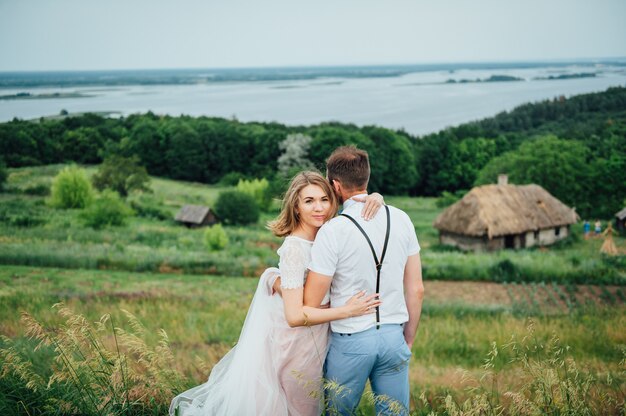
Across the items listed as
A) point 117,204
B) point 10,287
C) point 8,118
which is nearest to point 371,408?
point 10,287

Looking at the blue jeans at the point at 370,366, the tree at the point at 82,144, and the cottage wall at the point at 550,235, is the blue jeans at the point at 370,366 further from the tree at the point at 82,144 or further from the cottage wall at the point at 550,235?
the tree at the point at 82,144

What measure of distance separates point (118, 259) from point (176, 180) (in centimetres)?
3786

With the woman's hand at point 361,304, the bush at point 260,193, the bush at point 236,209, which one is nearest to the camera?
the woman's hand at point 361,304

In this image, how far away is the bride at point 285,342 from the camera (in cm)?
325

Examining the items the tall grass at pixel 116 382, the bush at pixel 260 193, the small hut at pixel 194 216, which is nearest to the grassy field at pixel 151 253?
the small hut at pixel 194 216

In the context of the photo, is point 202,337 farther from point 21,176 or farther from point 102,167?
point 102,167

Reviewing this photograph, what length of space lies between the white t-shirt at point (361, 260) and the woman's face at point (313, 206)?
0.17 m

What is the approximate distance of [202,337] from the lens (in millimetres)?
9328

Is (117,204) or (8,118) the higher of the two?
(8,118)

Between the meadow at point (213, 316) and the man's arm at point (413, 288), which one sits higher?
the man's arm at point (413, 288)

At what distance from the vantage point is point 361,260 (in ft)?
10.4

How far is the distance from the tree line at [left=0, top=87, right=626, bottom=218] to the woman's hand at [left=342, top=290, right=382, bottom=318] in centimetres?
3264

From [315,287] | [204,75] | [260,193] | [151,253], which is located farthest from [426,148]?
[315,287]

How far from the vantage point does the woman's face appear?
3.39m
